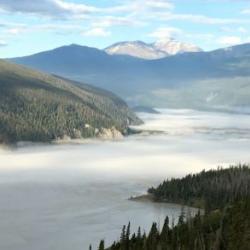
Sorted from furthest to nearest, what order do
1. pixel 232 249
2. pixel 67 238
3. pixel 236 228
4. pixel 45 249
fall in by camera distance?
pixel 67 238, pixel 45 249, pixel 236 228, pixel 232 249

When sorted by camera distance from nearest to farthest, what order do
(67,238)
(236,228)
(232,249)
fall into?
(232,249) < (236,228) < (67,238)

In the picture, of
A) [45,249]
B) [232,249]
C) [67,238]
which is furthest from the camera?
[67,238]

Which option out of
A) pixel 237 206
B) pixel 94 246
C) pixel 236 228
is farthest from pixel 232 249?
pixel 94 246

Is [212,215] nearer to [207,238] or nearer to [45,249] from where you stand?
[207,238]

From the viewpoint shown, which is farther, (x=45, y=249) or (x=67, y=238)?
(x=67, y=238)

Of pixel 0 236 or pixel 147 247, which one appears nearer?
pixel 147 247

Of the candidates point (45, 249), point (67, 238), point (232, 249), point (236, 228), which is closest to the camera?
point (232, 249)

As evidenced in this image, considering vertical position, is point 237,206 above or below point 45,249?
above

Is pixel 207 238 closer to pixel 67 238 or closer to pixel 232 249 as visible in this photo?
pixel 232 249

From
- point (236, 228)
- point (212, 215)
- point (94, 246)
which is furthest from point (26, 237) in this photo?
point (236, 228)
